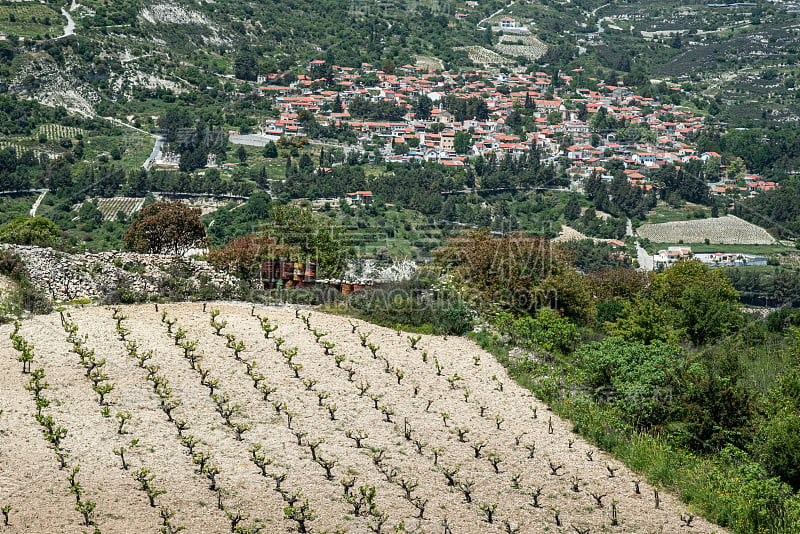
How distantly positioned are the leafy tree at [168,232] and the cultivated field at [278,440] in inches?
377

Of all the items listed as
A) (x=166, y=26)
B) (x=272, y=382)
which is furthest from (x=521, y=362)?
(x=166, y=26)

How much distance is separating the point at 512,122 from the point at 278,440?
9034cm

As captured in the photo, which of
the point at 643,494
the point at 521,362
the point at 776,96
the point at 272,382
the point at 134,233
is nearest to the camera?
the point at 643,494

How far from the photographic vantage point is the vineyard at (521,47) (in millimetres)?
121688

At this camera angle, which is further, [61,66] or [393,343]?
[61,66]

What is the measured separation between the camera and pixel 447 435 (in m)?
9.17

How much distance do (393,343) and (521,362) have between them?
167cm

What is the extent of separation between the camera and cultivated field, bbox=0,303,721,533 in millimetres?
7469

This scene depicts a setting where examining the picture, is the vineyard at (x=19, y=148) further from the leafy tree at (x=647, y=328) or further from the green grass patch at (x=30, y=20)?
the leafy tree at (x=647, y=328)

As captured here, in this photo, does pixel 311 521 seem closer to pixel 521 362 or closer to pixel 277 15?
pixel 521 362

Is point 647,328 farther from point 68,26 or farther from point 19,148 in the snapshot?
point 68,26

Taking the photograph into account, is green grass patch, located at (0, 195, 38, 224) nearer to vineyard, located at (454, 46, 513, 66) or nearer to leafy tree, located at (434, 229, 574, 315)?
leafy tree, located at (434, 229, 574, 315)

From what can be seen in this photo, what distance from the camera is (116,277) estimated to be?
43.3 feet

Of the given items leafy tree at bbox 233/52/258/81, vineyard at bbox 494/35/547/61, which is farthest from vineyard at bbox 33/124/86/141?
vineyard at bbox 494/35/547/61
